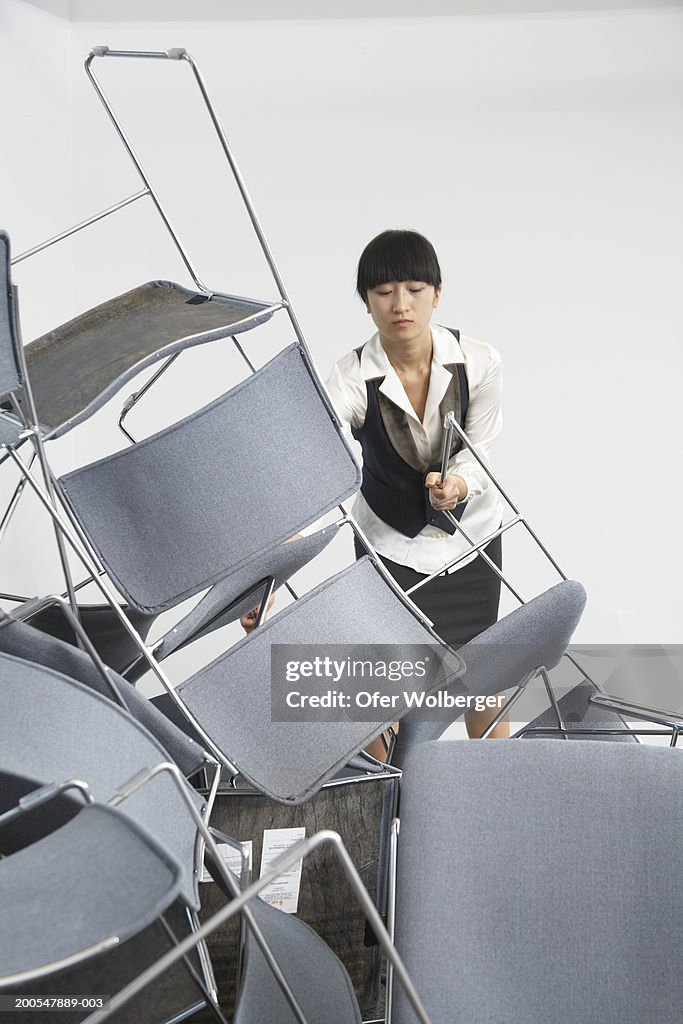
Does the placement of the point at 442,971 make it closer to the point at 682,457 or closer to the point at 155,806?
the point at 155,806

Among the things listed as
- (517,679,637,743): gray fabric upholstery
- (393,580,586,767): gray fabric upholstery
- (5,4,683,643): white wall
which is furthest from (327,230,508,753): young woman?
(5,4,683,643): white wall

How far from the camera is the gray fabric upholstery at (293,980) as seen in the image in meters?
1.31

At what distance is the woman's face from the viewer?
2383 mm

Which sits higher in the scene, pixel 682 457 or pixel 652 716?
pixel 652 716

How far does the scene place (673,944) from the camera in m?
1.20

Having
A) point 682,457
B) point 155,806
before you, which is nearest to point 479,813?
point 155,806

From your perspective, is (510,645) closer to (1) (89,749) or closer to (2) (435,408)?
(1) (89,749)

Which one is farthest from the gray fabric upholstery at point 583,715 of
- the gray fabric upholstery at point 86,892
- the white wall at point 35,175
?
the white wall at point 35,175

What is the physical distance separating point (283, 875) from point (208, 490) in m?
0.61

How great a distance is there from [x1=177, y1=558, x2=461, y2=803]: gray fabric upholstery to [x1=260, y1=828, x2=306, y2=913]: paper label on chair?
139mm

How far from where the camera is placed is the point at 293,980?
136 cm

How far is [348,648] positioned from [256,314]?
1.77 feet

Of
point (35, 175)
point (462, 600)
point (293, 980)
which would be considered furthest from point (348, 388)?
point (35, 175)

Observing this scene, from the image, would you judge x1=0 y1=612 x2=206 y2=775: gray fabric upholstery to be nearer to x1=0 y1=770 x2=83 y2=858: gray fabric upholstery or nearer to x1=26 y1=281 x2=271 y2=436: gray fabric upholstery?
x1=0 y1=770 x2=83 y2=858: gray fabric upholstery
